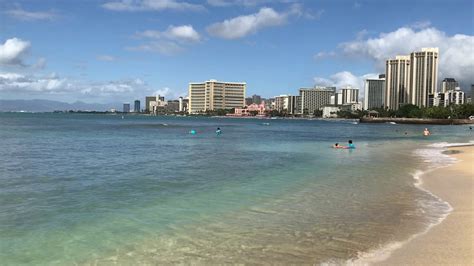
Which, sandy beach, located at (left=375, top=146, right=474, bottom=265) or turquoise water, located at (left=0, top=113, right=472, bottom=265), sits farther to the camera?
turquoise water, located at (left=0, top=113, right=472, bottom=265)

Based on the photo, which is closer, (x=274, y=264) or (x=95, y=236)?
(x=274, y=264)

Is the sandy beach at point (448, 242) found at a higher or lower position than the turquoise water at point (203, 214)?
higher

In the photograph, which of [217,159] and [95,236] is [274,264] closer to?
[95,236]

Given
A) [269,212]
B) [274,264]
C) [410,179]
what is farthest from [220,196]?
[410,179]

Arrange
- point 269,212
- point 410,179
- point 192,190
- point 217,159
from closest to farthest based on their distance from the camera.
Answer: point 269,212, point 192,190, point 410,179, point 217,159

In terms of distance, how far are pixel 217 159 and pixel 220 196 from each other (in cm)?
1429

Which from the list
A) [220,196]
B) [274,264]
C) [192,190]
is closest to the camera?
[274,264]

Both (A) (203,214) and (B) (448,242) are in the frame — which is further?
(A) (203,214)

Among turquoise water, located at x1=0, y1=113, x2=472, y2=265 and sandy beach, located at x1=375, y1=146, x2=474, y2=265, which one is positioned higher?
sandy beach, located at x1=375, y1=146, x2=474, y2=265

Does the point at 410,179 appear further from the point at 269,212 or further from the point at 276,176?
the point at 269,212

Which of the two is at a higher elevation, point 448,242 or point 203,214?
point 448,242

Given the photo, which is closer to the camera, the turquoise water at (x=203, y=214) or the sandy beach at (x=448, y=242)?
the sandy beach at (x=448, y=242)

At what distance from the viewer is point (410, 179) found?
66.4ft

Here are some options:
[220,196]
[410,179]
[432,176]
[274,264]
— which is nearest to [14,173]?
[220,196]
